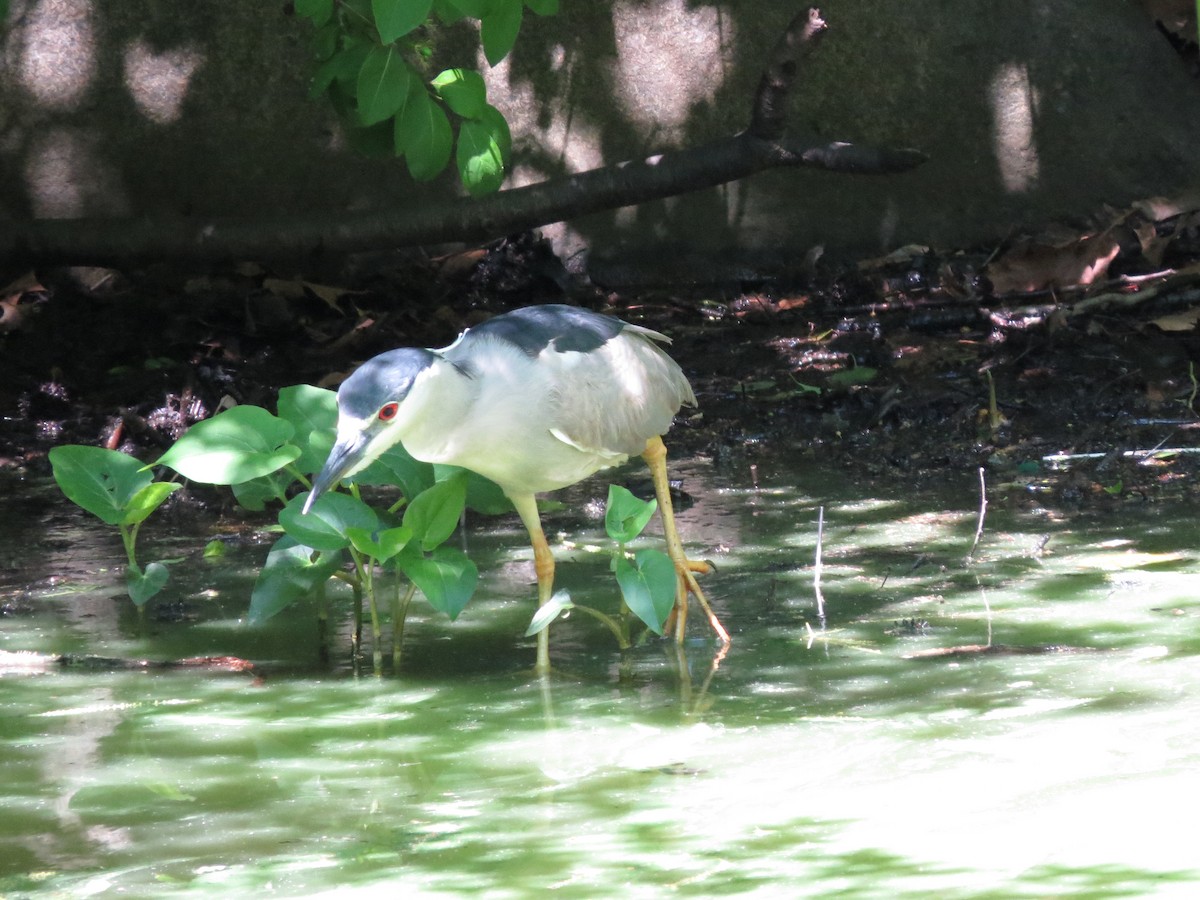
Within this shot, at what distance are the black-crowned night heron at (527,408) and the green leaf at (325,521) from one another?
158 millimetres

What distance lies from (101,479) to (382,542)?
83 centimetres

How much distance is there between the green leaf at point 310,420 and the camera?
3813 millimetres

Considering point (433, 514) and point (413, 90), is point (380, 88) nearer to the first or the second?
point (413, 90)

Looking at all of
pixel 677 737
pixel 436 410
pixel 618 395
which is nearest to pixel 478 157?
pixel 618 395

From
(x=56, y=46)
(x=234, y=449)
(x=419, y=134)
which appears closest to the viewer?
(x=234, y=449)

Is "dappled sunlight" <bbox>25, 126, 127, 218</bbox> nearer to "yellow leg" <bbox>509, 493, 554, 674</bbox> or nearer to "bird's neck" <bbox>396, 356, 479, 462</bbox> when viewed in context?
"yellow leg" <bbox>509, 493, 554, 674</bbox>

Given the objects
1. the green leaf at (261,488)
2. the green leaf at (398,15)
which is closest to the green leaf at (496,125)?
the green leaf at (398,15)

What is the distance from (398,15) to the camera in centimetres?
345

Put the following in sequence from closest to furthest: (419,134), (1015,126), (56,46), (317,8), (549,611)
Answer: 1. (549,611)
2. (419,134)
3. (317,8)
4. (56,46)
5. (1015,126)

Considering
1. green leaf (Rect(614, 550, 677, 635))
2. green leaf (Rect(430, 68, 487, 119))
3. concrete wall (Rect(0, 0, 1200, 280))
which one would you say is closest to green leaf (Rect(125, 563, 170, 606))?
green leaf (Rect(614, 550, 677, 635))

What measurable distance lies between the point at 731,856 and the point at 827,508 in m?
2.46

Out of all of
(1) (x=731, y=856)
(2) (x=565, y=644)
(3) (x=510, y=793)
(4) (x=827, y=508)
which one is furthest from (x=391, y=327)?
(1) (x=731, y=856)

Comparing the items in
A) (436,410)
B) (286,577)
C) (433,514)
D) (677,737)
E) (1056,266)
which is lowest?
(677,737)

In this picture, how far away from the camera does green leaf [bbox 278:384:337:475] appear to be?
3.81m
